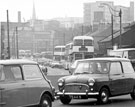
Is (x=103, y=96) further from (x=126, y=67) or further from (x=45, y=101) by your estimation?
(x=45, y=101)

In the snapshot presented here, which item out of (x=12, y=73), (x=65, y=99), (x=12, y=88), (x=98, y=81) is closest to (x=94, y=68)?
(x=98, y=81)

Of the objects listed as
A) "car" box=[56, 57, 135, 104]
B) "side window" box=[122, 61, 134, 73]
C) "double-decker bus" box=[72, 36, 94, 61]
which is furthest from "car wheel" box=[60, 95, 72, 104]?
"double-decker bus" box=[72, 36, 94, 61]

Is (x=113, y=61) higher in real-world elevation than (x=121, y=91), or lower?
higher

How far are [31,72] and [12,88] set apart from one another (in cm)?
169

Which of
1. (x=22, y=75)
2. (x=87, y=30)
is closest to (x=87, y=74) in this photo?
(x=22, y=75)

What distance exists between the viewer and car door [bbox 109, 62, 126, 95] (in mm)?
19216

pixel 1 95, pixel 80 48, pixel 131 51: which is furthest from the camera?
pixel 80 48

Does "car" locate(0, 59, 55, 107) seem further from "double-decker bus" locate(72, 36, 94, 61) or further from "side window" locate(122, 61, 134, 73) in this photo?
"double-decker bus" locate(72, 36, 94, 61)

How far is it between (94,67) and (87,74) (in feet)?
1.68

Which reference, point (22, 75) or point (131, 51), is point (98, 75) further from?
point (131, 51)

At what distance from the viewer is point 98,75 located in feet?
61.7

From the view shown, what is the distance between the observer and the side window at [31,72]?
14.4 m

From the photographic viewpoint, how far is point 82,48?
184 feet

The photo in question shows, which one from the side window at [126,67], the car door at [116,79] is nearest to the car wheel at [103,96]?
the car door at [116,79]
